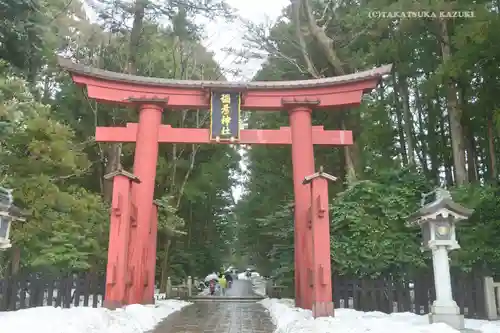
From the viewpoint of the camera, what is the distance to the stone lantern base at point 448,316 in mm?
7540

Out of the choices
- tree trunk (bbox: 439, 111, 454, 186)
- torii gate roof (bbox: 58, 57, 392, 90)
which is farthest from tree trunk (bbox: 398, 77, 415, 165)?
torii gate roof (bbox: 58, 57, 392, 90)

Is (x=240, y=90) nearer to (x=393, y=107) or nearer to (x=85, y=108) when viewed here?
(x=393, y=107)

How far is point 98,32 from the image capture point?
19.2 meters

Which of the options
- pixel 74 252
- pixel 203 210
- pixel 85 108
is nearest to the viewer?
pixel 74 252

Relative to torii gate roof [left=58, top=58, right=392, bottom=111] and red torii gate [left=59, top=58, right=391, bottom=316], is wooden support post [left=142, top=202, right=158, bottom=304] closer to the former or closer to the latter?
red torii gate [left=59, top=58, right=391, bottom=316]

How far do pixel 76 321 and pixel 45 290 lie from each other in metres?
4.41

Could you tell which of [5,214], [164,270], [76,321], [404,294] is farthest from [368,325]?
[164,270]

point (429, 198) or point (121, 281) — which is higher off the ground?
point (429, 198)

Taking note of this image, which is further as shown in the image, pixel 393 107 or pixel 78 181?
pixel 78 181

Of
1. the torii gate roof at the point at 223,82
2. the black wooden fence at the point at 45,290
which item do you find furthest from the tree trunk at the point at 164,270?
the torii gate roof at the point at 223,82

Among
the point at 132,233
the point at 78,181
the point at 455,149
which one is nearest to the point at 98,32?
the point at 78,181

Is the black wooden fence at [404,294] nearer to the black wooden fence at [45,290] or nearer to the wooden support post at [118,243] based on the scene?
the wooden support post at [118,243]

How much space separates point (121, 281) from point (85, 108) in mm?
12719

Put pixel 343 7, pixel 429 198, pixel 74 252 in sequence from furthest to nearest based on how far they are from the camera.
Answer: pixel 343 7
pixel 74 252
pixel 429 198
